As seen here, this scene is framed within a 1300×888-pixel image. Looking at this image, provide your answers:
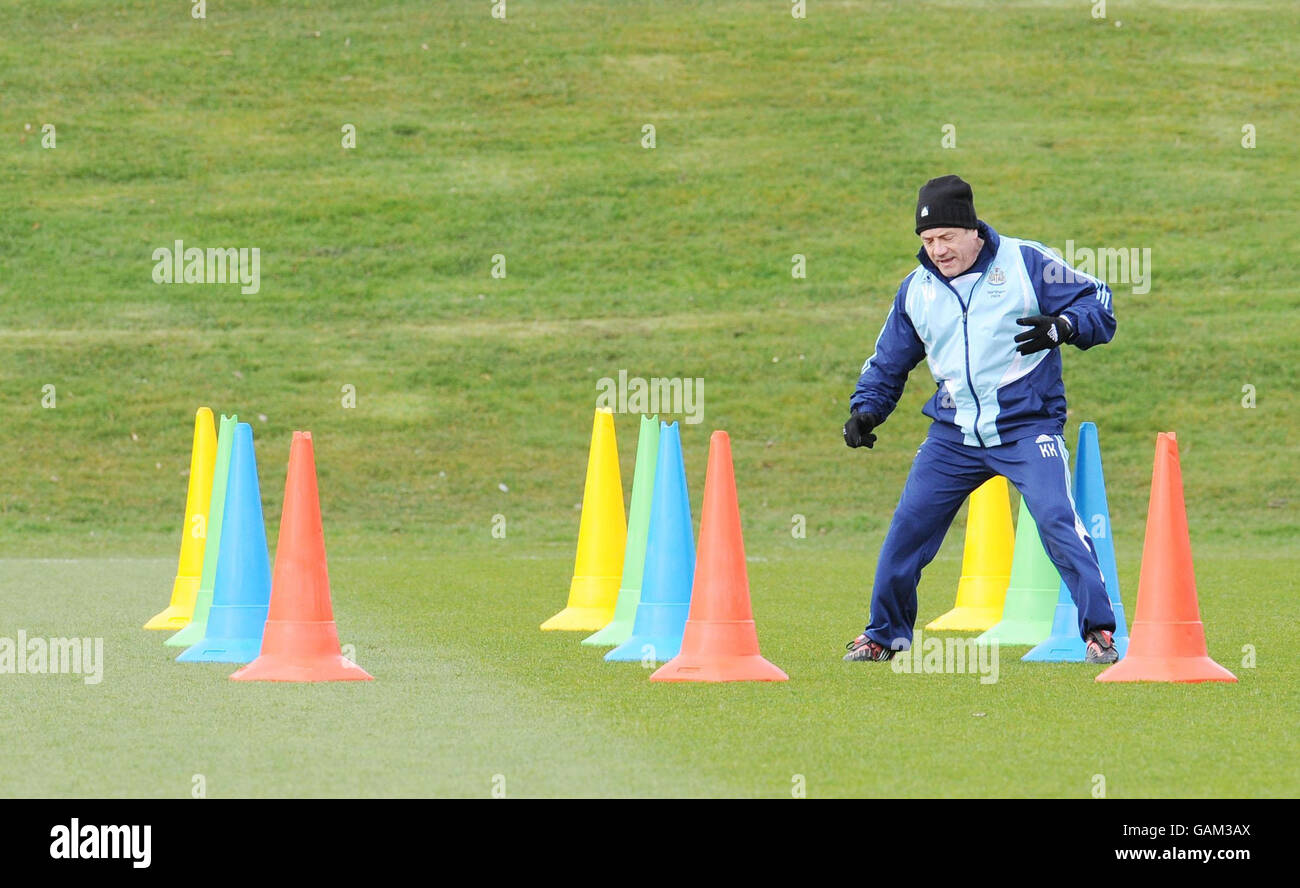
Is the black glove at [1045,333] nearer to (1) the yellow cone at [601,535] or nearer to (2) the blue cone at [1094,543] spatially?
(2) the blue cone at [1094,543]

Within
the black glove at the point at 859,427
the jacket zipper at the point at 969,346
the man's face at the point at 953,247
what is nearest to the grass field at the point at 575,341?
the black glove at the point at 859,427

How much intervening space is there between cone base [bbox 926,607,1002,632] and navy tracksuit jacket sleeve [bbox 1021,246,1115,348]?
287 cm

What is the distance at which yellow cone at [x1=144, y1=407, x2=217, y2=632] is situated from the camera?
461 inches

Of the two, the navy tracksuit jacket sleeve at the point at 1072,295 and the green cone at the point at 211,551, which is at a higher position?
the navy tracksuit jacket sleeve at the point at 1072,295

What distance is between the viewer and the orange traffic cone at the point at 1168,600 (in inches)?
341

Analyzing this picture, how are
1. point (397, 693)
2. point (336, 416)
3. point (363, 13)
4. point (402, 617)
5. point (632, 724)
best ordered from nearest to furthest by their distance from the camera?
point (632, 724)
point (397, 693)
point (402, 617)
point (336, 416)
point (363, 13)

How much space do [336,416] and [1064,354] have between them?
8339 mm

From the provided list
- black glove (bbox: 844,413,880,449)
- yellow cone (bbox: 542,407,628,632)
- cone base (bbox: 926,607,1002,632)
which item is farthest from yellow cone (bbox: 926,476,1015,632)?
black glove (bbox: 844,413,880,449)

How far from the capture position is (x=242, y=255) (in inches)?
1106

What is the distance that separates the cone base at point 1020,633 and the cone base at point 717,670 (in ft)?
6.99

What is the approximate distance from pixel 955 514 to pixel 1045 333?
93 cm

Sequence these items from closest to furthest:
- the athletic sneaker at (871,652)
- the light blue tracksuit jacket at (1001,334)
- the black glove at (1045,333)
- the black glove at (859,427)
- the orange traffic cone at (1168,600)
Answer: the orange traffic cone at (1168,600)
the black glove at (1045,333)
the light blue tracksuit jacket at (1001,334)
the black glove at (859,427)
the athletic sneaker at (871,652)

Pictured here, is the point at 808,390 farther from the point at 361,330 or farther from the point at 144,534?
the point at 144,534
